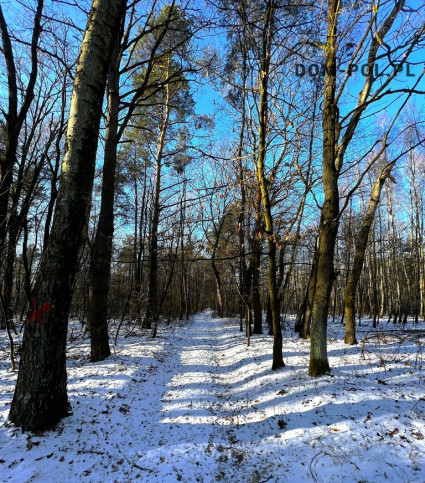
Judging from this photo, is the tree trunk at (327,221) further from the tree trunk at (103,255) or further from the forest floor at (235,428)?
the tree trunk at (103,255)

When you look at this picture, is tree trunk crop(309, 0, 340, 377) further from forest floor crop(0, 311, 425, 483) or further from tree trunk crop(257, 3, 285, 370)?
tree trunk crop(257, 3, 285, 370)

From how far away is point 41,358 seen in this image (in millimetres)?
3379

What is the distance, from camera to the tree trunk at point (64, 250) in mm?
3371

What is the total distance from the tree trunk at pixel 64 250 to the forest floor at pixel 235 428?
1.18 feet

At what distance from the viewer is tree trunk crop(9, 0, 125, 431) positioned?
3.37 meters

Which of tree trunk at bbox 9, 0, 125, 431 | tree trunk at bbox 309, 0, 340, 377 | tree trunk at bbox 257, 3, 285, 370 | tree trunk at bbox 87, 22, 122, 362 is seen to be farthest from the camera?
tree trunk at bbox 87, 22, 122, 362

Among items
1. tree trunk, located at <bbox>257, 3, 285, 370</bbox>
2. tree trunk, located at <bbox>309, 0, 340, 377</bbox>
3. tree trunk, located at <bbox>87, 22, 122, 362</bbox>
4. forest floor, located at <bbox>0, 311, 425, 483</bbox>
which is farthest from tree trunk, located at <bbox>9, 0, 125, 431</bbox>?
tree trunk, located at <bbox>309, 0, 340, 377</bbox>

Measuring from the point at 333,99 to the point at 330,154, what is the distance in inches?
47.7

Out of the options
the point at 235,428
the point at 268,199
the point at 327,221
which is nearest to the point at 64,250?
the point at 235,428

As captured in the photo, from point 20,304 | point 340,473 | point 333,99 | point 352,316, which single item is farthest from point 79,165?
point 20,304

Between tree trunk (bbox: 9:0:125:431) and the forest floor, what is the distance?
0.36m

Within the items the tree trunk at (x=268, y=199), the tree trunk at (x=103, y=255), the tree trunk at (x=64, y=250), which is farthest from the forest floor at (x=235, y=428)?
the tree trunk at (x=103, y=255)

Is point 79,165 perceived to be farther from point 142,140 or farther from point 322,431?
point 142,140

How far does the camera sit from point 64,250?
11.6ft
